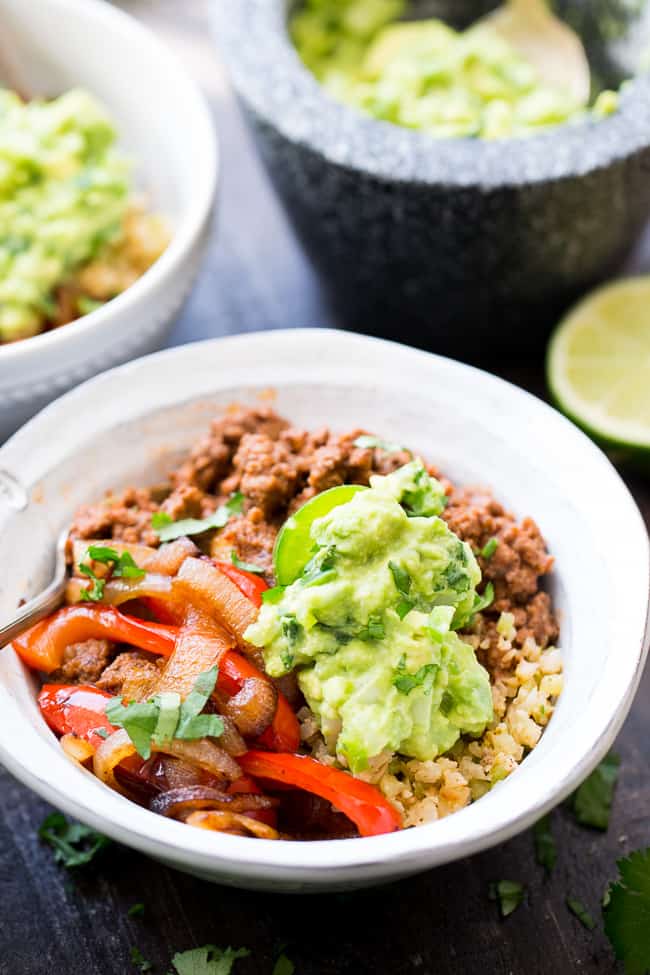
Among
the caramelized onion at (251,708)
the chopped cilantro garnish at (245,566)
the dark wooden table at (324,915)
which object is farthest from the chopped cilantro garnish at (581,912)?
the chopped cilantro garnish at (245,566)

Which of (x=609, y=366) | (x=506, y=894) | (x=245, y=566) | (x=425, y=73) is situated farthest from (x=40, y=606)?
(x=425, y=73)

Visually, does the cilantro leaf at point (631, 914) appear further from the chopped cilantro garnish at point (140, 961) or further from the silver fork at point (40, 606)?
the silver fork at point (40, 606)

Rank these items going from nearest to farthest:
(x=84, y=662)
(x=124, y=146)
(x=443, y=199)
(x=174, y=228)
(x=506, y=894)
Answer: (x=84, y=662), (x=506, y=894), (x=443, y=199), (x=174, y=228), (x=124, y=146)

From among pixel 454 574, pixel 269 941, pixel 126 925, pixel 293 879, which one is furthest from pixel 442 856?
pixel 126 925

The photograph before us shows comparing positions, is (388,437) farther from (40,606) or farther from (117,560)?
(40,606)

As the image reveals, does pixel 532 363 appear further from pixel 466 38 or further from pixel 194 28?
pixel 194 28

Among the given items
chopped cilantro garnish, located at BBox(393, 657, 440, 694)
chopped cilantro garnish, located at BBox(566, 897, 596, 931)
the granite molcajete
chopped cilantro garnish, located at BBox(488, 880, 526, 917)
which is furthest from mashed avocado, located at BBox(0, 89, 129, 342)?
chopped cilantro garnish, located at BBox(566, 897, 596, 931)
